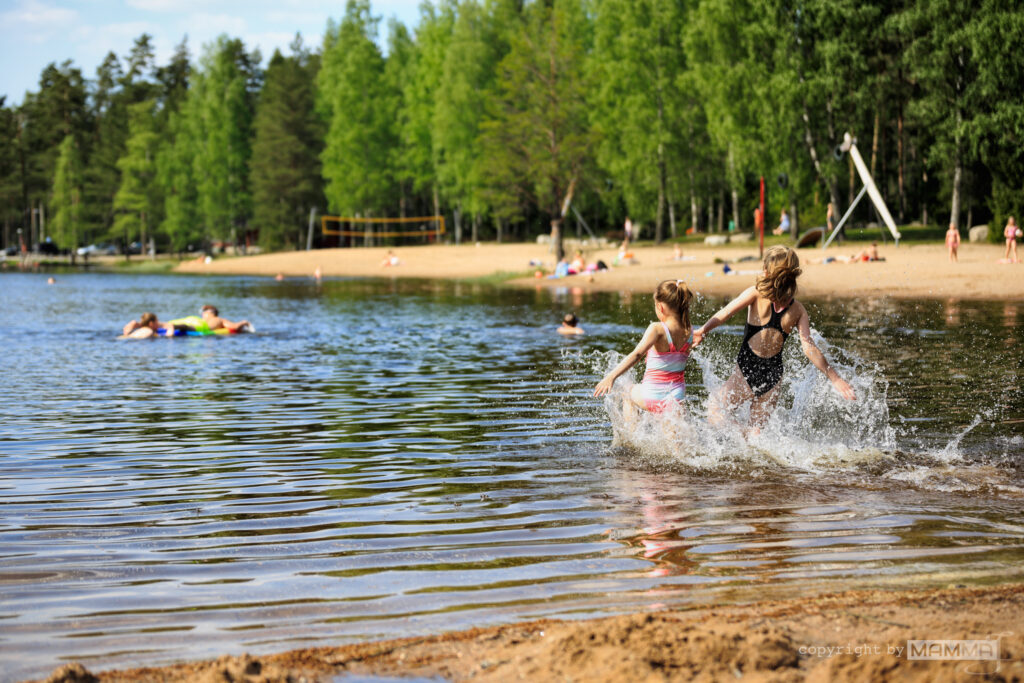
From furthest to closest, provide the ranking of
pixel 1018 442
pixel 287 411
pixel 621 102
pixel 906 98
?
pixel 621 102
pixel 906 98
pixel 287 411
pixel 1018 442

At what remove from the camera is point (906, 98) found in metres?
48.6

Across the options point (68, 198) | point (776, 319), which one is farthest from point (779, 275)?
point (68, 198)

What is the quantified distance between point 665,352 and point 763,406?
40.2 inches

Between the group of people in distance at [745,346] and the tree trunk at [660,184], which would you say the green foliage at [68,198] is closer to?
the tree trunk at [660,184]

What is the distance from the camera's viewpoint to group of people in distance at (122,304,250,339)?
73.0ft

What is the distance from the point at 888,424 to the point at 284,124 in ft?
248

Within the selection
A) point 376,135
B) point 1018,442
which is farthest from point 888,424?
point 376,135

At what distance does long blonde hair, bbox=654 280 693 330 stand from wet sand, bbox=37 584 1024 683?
12.6 feet

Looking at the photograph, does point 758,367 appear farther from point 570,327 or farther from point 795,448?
point 570,327

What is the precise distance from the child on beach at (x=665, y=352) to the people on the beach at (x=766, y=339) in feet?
0.64

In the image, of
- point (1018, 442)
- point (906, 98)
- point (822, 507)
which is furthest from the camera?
point (906, 98)

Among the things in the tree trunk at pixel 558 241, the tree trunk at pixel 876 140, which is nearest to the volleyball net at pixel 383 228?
the tree trunk at pixel 558 241

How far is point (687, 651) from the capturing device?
13.0 feet

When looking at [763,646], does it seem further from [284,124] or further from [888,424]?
[284,124]
